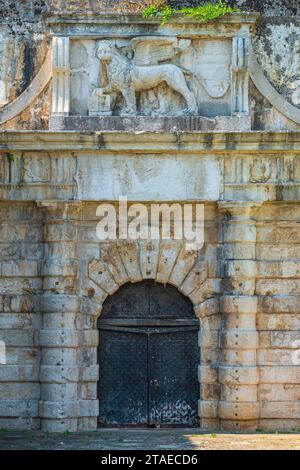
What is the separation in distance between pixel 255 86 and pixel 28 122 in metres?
3.53

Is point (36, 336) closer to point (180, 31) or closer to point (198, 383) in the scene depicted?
point (198, 383)

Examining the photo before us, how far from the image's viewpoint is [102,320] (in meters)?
21.2

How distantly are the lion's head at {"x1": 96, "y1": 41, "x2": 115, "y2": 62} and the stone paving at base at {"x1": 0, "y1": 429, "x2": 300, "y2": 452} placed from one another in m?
5.66

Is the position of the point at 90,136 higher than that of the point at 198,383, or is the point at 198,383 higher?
the point at 90,136

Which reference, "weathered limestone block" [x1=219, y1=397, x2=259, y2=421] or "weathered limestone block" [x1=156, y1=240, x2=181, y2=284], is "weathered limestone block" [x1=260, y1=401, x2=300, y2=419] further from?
"weathered limestone block" [x1=156, y1=240, x2=181, y2=284]

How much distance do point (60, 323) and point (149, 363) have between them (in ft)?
5.12

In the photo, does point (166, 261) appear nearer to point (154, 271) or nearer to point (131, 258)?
point (154, 271)

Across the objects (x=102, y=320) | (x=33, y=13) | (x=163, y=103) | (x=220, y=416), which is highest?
(x=33, y=13)

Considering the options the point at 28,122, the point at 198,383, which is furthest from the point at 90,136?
the point at 198,383

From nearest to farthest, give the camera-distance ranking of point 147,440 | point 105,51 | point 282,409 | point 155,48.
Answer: point 147,440 → point 282,409 → point 105,51 → point 155,48

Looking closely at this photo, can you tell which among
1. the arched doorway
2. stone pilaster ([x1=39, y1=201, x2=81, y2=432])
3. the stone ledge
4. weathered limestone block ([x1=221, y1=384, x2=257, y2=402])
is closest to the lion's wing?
the stone ledge

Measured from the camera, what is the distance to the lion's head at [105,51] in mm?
21047

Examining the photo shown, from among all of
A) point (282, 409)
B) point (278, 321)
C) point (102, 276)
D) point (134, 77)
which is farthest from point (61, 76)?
point (282, 409)

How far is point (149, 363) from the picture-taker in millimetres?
21234
